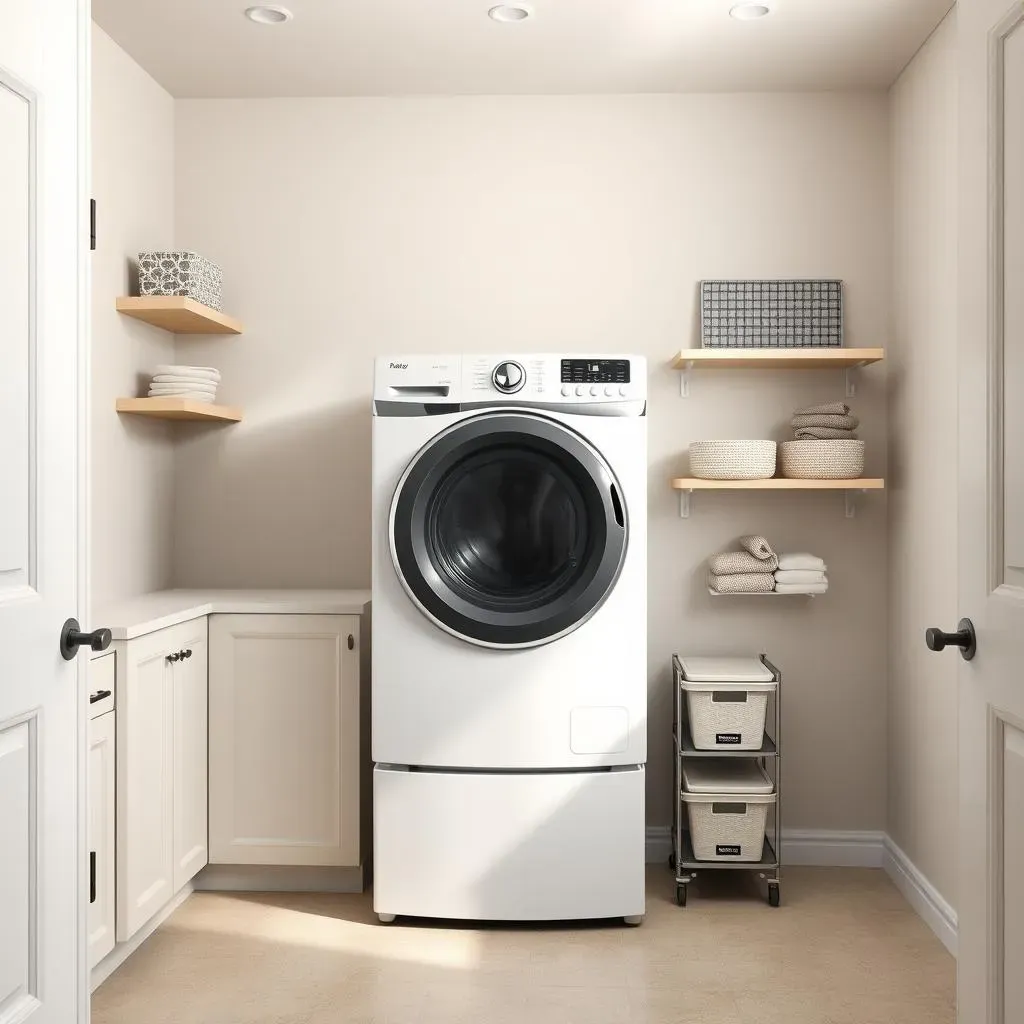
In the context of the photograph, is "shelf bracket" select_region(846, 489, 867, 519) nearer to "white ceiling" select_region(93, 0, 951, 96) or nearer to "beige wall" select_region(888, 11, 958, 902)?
"beige wall" select_region(888, 11, 958, 902)

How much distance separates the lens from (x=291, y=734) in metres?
2.89

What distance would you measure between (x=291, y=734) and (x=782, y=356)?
184 centimetres

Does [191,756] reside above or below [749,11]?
below

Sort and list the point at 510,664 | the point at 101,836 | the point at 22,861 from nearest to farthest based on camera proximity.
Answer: the point at 22,861
the point at 101,836
the point at 510,664

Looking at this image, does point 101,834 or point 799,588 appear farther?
point 799,588

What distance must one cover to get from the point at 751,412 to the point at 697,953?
1.65 m

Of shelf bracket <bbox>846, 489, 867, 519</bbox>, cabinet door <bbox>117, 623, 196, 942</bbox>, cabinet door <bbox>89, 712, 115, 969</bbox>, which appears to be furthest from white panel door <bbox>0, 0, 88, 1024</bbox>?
shelf bracket <bbox>846, 489, 867, 519</bbox>

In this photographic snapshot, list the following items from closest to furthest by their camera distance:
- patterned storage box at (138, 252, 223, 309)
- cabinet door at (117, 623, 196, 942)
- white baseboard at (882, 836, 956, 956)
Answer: cabinet door at (117, 623, 196, 942)
white baseboard at (882, 836, 956, 956)
patterned storage box at (138, 252, 223, 309)

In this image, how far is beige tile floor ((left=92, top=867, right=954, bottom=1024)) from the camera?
7.52 ft

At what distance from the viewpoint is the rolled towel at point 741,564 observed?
3.13 m

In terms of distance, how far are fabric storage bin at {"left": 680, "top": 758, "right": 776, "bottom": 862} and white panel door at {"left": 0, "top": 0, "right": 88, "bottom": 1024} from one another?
1845mm

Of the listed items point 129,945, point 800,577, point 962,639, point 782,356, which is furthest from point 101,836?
point 782,356

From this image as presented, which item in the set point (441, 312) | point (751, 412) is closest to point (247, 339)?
point (441, 312)

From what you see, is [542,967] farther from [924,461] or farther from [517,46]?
[517,46]
